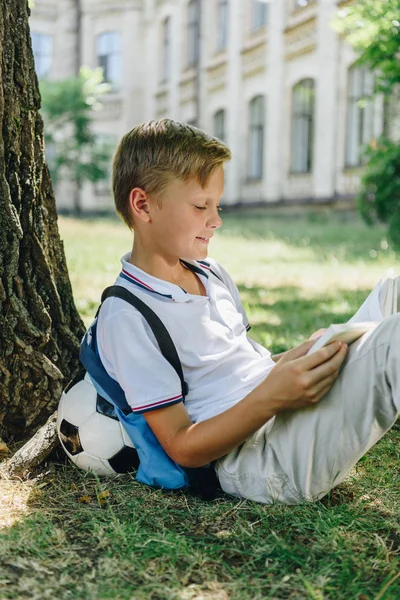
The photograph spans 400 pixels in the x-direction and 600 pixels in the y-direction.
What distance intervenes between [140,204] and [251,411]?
747 mm

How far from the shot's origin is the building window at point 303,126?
18250 millimetres

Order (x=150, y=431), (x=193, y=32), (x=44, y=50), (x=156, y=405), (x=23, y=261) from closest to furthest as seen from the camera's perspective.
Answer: (x=156, y=405), (x=150, y=431), (x=23, y=261), (x=193, y=32), (x=44, y=50)

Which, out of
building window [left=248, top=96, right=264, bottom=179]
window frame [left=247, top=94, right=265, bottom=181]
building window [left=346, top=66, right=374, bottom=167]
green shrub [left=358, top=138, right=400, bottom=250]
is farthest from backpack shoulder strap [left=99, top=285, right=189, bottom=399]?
building window [left=248, top=96, right=264, bottom=179]

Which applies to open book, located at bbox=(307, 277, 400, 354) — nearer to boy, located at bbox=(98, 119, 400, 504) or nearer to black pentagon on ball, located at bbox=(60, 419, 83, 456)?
boy, located at bbox=(98, 119, 400, 504)

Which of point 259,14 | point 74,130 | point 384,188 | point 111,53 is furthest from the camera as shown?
point 111,53

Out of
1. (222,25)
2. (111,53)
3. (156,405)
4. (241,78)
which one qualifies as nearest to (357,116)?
(241,78)

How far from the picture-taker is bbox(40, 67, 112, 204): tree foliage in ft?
79.7

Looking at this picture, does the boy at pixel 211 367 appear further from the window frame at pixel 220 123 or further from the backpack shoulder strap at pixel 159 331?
the window frame at pixel 220 123

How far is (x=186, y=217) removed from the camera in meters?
2.42

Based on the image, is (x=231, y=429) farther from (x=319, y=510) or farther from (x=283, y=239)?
(x=283, y=239)

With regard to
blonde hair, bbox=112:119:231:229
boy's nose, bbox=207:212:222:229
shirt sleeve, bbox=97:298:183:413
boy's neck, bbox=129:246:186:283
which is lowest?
shirt sleeve, bbox=97:298:183:413

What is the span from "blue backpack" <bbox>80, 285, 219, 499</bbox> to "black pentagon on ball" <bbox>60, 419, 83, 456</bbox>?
0.59 ft

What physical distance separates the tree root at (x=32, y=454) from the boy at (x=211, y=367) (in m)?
0.40

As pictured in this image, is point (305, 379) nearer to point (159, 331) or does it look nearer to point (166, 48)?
point (159, 331)
